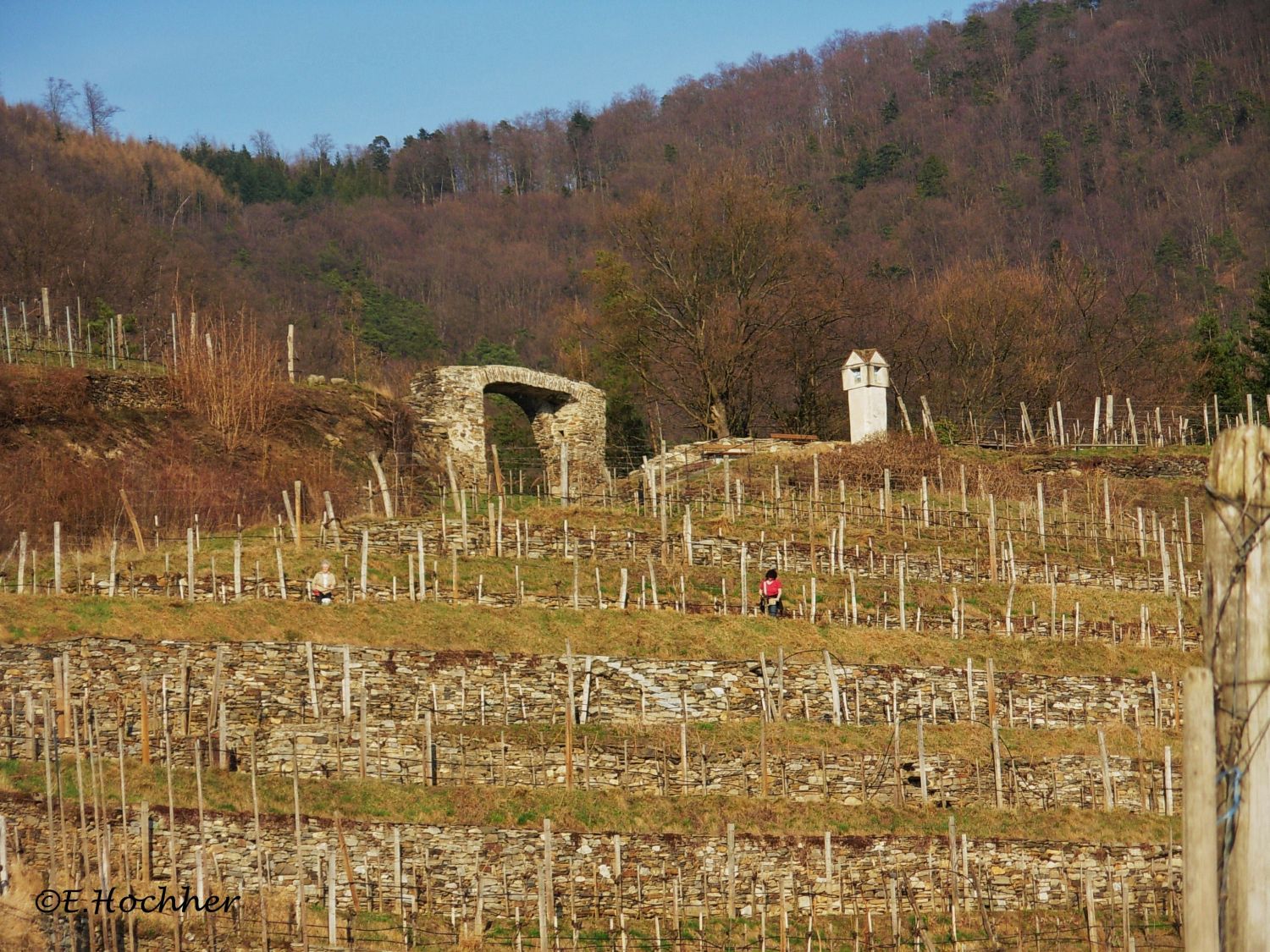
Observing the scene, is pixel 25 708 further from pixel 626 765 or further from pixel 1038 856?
pixel 1038 856

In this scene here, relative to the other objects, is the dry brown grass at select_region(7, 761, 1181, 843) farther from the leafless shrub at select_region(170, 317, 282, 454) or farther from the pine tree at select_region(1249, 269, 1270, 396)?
the pine tree at select_region(1249, 269, 1270, 396)

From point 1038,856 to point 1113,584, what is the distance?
1338cm

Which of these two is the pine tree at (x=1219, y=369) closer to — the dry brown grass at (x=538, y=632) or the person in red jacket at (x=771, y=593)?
the dry brown grass at (x=538, y=632)

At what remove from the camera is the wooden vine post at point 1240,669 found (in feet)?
9.49

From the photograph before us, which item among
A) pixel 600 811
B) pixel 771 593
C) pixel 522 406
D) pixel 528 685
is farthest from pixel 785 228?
pixel 600 811

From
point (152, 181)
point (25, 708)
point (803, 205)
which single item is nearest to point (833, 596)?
point (25, 708)

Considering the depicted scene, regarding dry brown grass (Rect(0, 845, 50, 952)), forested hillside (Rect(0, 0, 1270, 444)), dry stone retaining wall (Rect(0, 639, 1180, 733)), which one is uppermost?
forested hillside (Rect(0, 0, 1270, 444))

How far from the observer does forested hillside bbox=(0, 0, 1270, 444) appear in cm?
4872

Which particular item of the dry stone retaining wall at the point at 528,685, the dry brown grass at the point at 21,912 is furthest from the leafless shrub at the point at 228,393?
Answer: the dry brown grass at the point at 21,912

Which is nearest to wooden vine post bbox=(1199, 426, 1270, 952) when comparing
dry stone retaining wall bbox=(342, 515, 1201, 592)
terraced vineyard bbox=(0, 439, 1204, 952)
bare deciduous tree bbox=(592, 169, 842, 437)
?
terraced vineyard bbox=(0, 439, 1204, 952)

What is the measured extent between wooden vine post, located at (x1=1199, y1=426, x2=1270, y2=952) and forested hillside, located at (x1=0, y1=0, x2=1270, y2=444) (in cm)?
4253

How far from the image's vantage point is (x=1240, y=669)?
2.91 metres

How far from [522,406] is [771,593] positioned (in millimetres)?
17981

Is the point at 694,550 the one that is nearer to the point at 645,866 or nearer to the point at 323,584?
the point at 323,584
